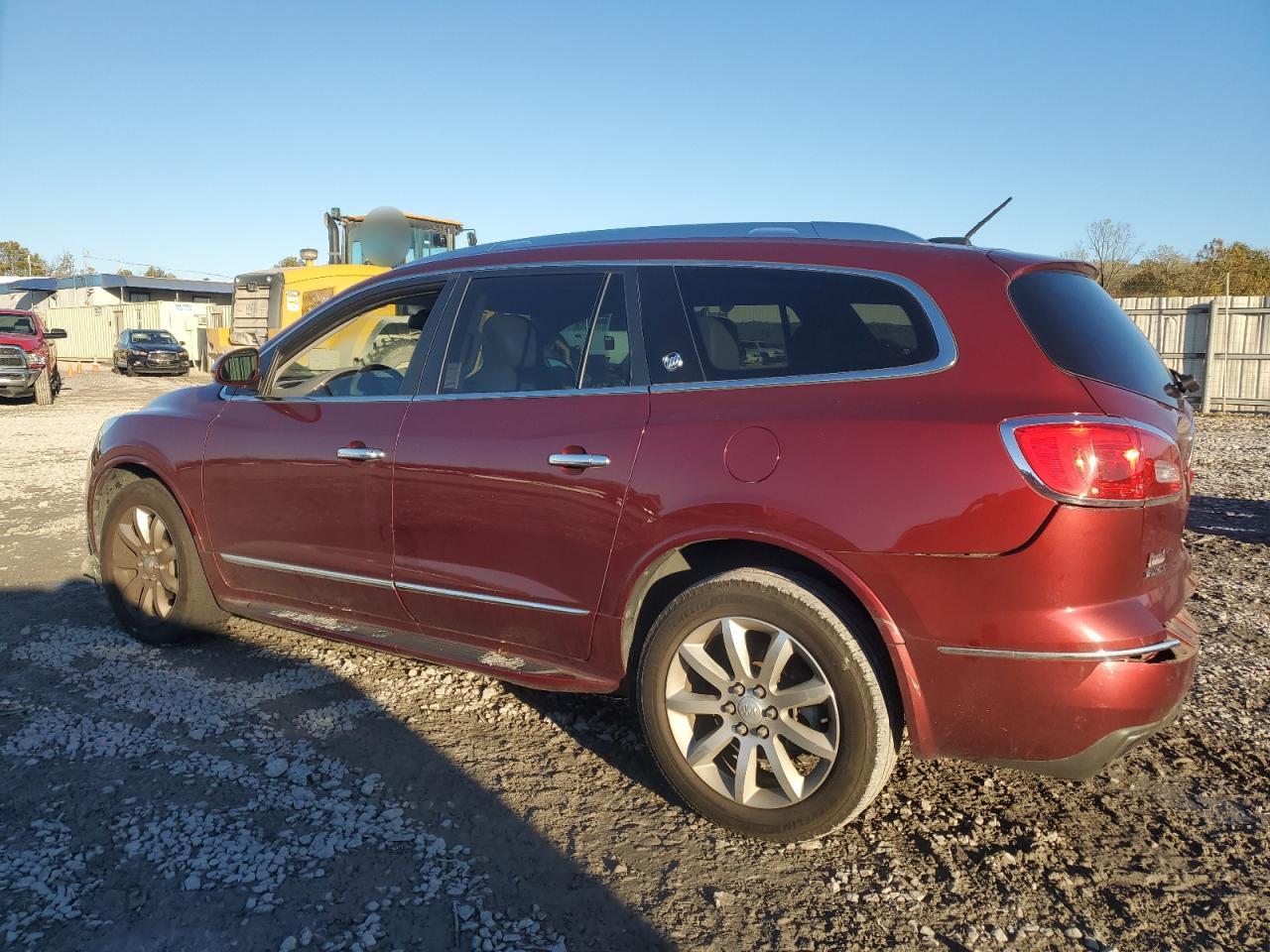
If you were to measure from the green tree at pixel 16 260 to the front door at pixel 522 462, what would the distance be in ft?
323

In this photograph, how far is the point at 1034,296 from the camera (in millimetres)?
2824

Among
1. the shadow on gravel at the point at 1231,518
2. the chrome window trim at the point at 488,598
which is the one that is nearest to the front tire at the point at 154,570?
the chrome window trim at the point at 488,598

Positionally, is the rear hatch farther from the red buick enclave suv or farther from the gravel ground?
the gravel ground

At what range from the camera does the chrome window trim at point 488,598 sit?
10.8 ft

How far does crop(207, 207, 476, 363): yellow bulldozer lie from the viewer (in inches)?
589

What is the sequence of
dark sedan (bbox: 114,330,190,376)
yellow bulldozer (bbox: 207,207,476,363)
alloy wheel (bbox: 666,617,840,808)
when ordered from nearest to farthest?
alloy wheel (bbox: 666,617,840,808), yellow bulldozer (bbox: 207,207,476,363), dark sedan (bbox: 114,330,190,376)

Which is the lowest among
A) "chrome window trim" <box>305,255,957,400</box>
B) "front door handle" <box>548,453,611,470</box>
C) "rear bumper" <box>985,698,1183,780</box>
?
"rear bumper" <box>985,698,1183,780</box>

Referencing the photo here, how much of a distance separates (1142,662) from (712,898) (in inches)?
54.2

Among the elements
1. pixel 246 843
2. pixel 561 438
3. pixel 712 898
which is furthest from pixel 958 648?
pixel 246 843

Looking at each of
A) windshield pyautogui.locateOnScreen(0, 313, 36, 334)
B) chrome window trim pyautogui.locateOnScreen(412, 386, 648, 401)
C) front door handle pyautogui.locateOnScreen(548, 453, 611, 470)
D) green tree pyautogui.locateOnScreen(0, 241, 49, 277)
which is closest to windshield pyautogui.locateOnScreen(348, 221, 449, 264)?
windshield pyautogui.locateOnScreen(0, 313, 36, 334)

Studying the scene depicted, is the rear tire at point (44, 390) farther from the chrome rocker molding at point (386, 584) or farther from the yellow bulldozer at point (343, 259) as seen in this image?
the chrome rocker molding at point (386, 584)

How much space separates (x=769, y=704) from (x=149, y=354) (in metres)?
33.8

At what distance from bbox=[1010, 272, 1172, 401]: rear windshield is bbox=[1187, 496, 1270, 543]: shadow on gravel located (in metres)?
4.25

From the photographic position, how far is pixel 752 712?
2896mm
